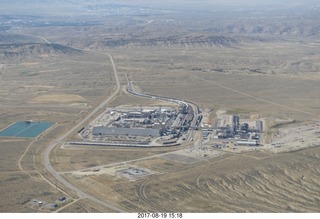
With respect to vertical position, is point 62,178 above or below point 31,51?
below

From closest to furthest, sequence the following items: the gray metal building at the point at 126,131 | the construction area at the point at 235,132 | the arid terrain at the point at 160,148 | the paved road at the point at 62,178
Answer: the paved road at the point at 62,178, the arid terrain at the point at 160,148, the construction area at the point at 235,132, the gray metal building at the point at 126,131

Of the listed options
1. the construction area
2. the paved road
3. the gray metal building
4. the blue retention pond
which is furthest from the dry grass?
the construction area

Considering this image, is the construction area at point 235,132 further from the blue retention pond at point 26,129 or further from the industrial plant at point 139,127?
the blue retention pond at point 26,129

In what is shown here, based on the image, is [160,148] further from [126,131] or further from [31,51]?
[31,51]

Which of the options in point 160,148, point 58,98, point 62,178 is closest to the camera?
point 62,178

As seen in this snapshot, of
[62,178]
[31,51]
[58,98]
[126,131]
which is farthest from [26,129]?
[31,51]

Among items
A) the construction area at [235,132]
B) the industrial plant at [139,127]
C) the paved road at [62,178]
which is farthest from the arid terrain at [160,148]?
the industrial plant at [139,127]

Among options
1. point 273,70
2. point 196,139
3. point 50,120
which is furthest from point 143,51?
point 196,139

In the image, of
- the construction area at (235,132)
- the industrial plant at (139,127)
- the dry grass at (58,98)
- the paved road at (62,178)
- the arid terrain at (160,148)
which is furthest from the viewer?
the dry grass at (58,98)
